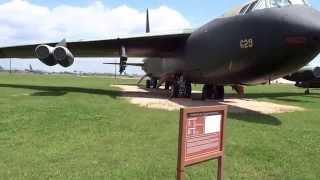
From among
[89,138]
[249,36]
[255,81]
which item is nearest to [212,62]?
[255,81]

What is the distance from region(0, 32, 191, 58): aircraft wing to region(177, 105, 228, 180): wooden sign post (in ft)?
53.6

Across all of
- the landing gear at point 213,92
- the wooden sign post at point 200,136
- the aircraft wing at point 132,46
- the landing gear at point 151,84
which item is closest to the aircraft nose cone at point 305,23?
the aircraft wing at point 132,46

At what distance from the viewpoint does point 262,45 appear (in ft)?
48.2

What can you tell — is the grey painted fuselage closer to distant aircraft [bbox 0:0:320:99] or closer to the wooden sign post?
distant aircraft [bbox 0:0:320:99]

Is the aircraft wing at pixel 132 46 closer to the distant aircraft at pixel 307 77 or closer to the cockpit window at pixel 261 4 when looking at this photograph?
the cockpit window at pixel 261 4

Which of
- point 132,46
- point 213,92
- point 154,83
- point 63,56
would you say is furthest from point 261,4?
point 154,83

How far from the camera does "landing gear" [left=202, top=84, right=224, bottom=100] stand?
22.9m

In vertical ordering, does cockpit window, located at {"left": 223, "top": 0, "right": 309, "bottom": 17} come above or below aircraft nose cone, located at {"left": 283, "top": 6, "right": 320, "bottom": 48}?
above

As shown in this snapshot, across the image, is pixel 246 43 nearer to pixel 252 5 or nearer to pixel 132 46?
pixel 252 5

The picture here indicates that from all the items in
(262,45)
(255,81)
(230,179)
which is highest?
(262,45)

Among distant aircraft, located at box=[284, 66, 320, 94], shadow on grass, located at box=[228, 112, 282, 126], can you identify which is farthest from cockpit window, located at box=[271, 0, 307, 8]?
distant aircraft, located at box=[284, 66, 320, 94]

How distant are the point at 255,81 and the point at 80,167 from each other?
11.9m

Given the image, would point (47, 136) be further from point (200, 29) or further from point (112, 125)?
point (200, 29)

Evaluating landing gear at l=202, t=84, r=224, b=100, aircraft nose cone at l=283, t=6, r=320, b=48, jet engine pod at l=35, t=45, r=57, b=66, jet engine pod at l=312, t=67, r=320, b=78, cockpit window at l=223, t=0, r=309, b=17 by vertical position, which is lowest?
landing gear at l=202, t=84, r=224, b=100
